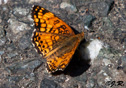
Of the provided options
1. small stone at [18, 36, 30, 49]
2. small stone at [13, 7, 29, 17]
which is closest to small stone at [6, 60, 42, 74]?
small stone at [18, 36, 30, 49]

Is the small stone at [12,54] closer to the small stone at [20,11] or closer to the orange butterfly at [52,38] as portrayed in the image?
the orange butterfly at [52,38]

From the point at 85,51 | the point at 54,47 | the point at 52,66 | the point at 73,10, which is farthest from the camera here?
the point at 73,10

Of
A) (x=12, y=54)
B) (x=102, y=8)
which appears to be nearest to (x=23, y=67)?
(x=12, y=54)

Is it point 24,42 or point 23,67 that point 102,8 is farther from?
point 23,67

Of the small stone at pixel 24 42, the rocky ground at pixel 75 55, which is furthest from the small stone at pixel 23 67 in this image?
the small stone at pixel 24 42

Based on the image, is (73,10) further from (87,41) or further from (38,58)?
(38,58)

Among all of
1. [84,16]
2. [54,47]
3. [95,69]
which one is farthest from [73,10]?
[95,69]
